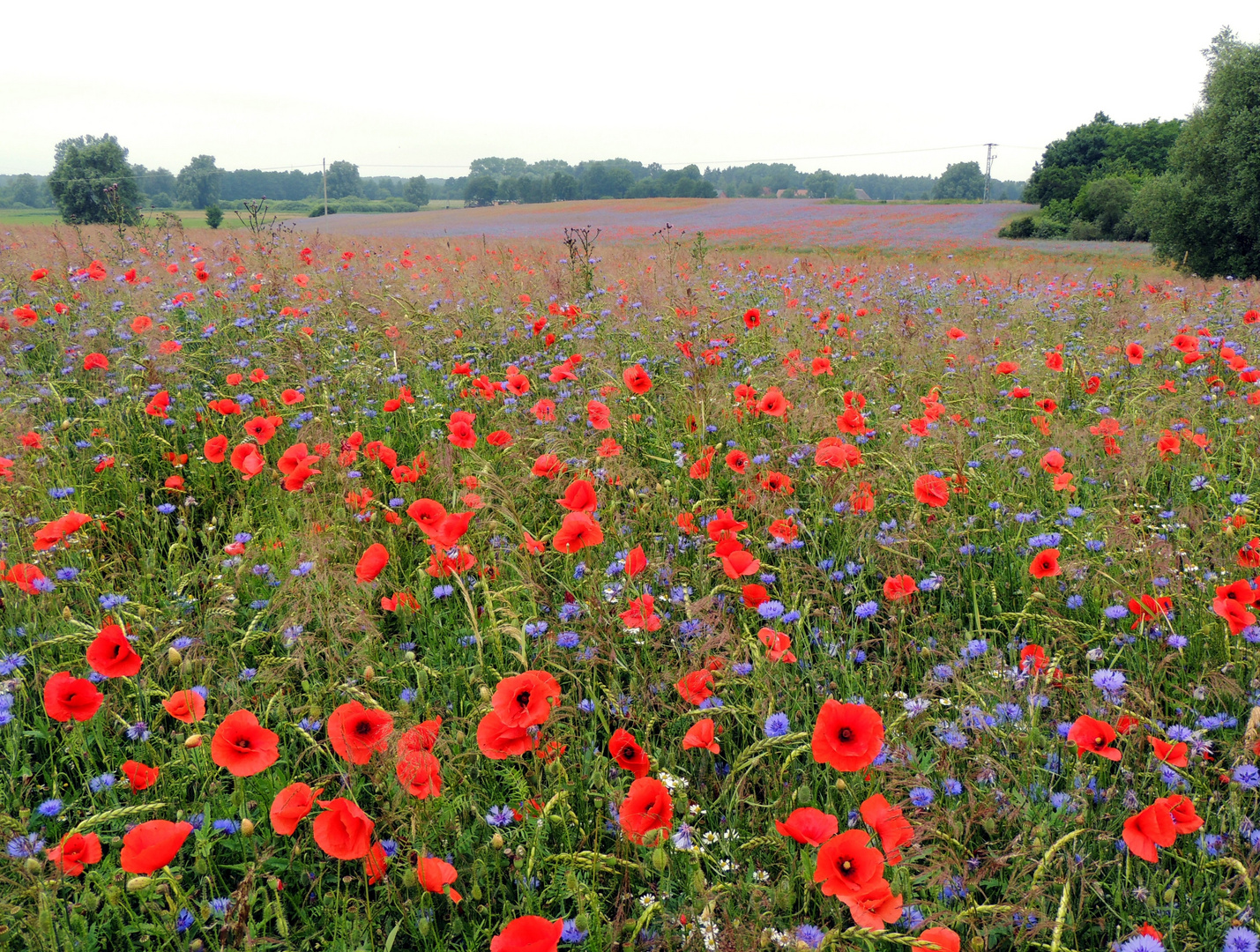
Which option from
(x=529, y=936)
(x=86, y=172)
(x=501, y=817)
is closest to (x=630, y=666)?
(x=501, y=817)

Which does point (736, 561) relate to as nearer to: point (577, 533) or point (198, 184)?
point (577, 533)

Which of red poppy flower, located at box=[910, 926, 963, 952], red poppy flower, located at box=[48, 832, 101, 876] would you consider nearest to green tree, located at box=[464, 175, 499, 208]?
red poppy flower, located at box=[48, 832, 101, 876]

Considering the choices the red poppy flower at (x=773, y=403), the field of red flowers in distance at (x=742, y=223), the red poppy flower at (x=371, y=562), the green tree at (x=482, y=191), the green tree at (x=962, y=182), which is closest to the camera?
the red poppy flower at (x=371, y=562)

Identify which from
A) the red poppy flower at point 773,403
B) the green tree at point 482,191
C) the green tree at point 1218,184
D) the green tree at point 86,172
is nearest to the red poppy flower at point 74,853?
the red poppy flower at point 773,403

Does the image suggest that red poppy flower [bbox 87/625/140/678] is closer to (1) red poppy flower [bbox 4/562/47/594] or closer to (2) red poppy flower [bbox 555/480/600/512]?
(1) red poppy flower [bbox 4/562/47/594]

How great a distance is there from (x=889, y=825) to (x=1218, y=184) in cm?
2583

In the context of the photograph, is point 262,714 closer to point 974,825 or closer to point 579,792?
point 579,792

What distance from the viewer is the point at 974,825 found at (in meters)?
1.54

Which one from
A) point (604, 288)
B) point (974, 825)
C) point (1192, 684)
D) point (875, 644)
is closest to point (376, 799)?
point (974, 825)

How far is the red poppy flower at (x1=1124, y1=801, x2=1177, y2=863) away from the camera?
48.0 inches

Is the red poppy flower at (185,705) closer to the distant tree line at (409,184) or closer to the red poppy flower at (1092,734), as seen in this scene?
the red poppy flower at (1092,734)

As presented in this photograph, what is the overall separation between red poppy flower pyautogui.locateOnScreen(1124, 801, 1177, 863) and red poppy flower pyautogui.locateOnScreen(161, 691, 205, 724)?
5.98ft

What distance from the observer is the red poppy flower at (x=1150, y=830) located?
1220 millimetres

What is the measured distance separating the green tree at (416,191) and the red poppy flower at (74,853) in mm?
99549
